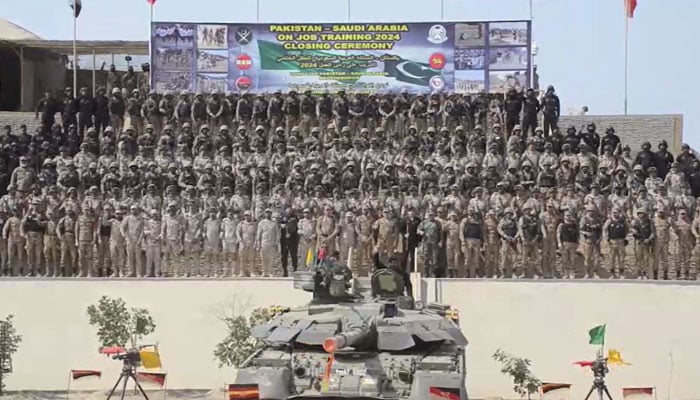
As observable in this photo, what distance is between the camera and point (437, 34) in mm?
29844

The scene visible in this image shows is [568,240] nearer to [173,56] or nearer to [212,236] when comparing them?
[212,236]

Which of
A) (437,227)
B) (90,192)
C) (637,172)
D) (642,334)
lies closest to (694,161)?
(637,172)

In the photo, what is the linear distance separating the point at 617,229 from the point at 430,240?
10.9ft

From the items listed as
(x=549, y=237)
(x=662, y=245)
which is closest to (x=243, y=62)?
(x=549, y=237)

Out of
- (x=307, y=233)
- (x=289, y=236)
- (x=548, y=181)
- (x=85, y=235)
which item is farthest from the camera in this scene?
(x=548, y=181)

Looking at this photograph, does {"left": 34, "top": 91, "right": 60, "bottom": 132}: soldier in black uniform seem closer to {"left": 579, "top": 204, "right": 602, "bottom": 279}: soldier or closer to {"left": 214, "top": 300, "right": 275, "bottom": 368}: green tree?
{"left": 214, "top": 300, "right": 275, "bottom": 368}: green tree

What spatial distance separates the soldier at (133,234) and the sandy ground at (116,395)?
2.28 m

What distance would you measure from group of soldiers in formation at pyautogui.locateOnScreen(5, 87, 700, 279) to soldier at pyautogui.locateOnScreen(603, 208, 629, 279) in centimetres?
3

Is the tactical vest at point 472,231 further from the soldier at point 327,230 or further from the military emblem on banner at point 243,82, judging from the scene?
the military emblem on banner at point 243,82

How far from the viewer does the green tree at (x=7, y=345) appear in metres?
22.6

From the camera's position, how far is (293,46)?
30141mm

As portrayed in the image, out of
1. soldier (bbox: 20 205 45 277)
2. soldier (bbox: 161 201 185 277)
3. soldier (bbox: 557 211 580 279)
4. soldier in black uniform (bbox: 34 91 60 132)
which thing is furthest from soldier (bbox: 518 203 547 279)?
soldier in black uniform (bbox: 34 91 60 132)

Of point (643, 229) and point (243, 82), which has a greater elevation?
point (243, 82)

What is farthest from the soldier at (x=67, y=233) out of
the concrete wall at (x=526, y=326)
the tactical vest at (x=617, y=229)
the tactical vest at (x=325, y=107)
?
the tactical vest at (x=617, y=229)
